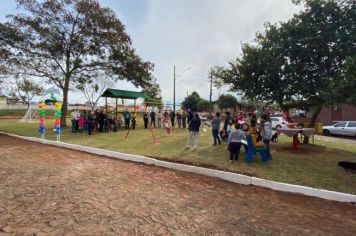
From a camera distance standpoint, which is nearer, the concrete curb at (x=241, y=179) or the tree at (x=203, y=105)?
the concrete curb at (x=241, y=179)

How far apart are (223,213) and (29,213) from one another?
356 centimetres

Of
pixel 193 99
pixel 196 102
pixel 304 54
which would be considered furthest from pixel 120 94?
pixel 193 99

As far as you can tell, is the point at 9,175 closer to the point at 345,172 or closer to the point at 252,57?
the point at 345,172

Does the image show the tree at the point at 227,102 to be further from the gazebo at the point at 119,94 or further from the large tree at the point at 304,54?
the large tree at the point at 304,54

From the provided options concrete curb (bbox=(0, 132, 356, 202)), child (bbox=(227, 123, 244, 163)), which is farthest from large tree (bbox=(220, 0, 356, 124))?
concrete curb (bbox=(0, 132, 356, 202))

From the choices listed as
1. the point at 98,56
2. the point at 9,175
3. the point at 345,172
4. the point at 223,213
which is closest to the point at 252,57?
the point at 345,172

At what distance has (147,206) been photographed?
5535mm

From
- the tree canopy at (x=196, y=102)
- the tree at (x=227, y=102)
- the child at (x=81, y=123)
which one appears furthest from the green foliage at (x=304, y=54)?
the tree canopy at (x=196, y=102)

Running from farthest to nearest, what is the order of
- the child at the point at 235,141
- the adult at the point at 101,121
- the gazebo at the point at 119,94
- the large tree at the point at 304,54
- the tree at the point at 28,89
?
the tree at the point at 28,89
the gazebo at the point at 119,94
the adult at the point at 101,121
the large tree at the point at 304,54
the child at the point at 235,141

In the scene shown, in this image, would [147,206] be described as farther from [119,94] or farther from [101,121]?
[119,94]

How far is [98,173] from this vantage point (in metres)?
8.08

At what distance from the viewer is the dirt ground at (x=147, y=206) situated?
15.0 feet

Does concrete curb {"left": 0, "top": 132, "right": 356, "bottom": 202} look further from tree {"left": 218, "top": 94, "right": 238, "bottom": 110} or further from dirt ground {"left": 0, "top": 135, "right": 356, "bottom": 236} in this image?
tree {"left": 218, "top": 94, "right": 238, "bottom": 110}

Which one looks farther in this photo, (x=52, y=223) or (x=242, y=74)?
(x=242, y=74)
